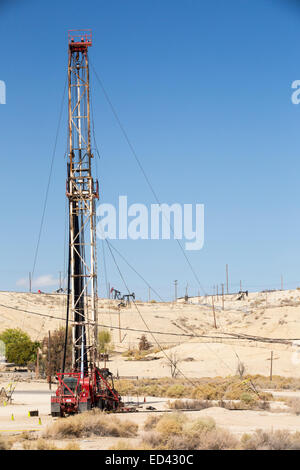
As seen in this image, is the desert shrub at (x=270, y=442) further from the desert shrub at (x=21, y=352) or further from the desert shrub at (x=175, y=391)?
the desert shrub at (x=21, y=352)

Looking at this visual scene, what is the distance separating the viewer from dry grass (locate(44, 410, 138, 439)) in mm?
19078

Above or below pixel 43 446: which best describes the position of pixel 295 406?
below

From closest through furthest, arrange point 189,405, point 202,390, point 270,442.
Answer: point 270,442 < point 189,405 < point 202,390

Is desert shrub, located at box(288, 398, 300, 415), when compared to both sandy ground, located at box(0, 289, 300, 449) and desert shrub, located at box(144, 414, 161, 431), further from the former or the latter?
desert shrub, located at box(144, 414, 161, 431)

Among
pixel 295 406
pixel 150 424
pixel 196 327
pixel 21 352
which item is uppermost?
pixel 196 327

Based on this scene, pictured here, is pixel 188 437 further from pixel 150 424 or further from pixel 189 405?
pixel 189 405

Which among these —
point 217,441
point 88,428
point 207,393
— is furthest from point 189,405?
point 217,441

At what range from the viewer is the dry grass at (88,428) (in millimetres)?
19078

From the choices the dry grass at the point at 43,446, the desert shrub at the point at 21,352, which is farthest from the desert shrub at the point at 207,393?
the desert shrub at the point at 21,352

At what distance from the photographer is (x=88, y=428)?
19.8 m

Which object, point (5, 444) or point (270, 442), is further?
point (270, 442)

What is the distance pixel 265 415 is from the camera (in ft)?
89.7

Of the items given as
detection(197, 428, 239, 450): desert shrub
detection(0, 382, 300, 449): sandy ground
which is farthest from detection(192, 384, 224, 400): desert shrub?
detection(197, 428, 239, 450): desert shrub
